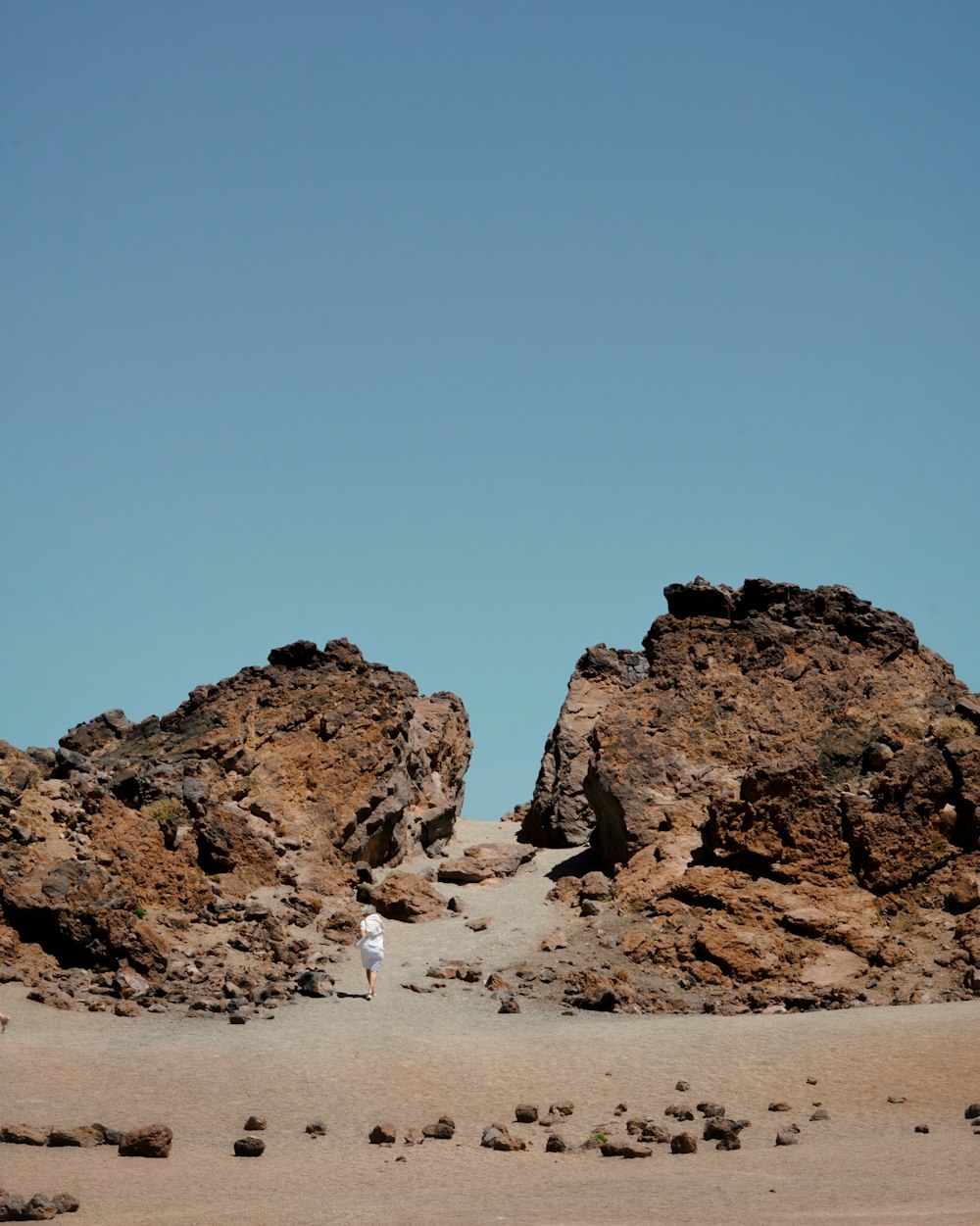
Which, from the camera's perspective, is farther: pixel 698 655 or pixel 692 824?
pixel 698 655

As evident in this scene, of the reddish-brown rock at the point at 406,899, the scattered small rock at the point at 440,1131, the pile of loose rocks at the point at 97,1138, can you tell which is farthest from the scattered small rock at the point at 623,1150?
the reddish-brown rock at the point at 406,899

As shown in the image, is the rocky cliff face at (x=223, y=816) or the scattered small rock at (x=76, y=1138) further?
the rocky cliff face at (x=223, y=816)

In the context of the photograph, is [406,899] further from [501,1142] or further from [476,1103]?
[501,1142]

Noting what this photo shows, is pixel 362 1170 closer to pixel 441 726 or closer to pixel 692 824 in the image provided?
pixel 692 824

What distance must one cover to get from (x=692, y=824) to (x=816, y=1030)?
31.7 ft

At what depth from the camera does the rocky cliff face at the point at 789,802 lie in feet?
72.9

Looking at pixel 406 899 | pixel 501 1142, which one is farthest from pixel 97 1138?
pixel 406 899

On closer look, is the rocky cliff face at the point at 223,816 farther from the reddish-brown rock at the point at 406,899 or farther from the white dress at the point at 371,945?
the white dress at the point at 371,945

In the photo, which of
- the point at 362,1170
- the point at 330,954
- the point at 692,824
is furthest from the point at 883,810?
the point at 362,1170

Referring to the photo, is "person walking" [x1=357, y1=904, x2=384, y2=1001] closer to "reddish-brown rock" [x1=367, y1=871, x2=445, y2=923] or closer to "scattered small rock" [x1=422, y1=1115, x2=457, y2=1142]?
"reddish-brown rock" [x1=367, y1=871, x2=445, y2=923]

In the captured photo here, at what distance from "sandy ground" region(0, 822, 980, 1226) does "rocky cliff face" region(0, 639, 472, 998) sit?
2.04 meters

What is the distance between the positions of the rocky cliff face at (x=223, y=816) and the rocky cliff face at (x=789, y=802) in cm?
471

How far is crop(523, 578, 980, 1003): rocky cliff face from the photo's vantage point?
875 inches

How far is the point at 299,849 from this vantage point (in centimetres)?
2653
